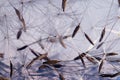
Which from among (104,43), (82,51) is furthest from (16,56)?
(104,43)

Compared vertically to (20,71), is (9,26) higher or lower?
higher

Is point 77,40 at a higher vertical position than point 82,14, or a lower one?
lower

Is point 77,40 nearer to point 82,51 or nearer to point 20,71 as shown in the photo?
point 82,51

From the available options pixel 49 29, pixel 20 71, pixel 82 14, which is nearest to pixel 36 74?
pixel 20 71

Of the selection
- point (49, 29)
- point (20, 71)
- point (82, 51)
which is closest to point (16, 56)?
point (20, 71)

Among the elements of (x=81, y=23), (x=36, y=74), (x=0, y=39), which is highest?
(x=81, y=23)

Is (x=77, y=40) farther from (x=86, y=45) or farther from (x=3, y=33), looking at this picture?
(x=3, y=33)

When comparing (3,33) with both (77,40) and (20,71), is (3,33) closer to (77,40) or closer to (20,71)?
(20,71)
